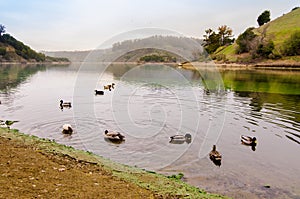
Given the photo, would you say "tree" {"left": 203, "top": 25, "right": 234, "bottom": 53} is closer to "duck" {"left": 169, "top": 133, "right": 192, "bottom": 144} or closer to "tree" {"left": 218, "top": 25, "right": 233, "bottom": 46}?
"tree" {"left": 218, "top": 25, "right": 233, "bottom": 46}

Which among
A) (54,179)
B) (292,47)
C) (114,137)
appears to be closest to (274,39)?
(292,47)

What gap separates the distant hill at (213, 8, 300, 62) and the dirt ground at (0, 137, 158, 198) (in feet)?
342

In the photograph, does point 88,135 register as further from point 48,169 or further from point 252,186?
point 252,186

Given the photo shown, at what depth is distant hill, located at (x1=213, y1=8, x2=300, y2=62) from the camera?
354 ft

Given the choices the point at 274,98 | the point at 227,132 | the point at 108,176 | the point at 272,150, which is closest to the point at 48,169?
the point at 108,176

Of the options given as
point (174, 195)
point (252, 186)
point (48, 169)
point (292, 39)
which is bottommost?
point (252, 186)

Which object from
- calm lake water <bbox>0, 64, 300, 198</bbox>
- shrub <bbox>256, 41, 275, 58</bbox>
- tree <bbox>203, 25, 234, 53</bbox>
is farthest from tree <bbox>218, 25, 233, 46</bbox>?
calm lake water <bbox>0, 64, 300, 198</bbox>

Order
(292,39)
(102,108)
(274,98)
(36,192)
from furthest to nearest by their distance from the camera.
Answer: (292,39), (274,98), (102,108), (36,192)

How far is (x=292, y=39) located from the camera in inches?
4181

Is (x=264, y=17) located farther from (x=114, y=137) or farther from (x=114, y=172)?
Answer: (x=114, y=172)

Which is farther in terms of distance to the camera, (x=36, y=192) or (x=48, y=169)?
(x=48, y=169)

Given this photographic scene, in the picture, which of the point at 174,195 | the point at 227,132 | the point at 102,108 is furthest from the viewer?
the point at 102,108

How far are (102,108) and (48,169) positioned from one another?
19679 mm

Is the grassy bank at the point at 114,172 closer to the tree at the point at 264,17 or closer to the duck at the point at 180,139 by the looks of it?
the duck at the point at 180,139
